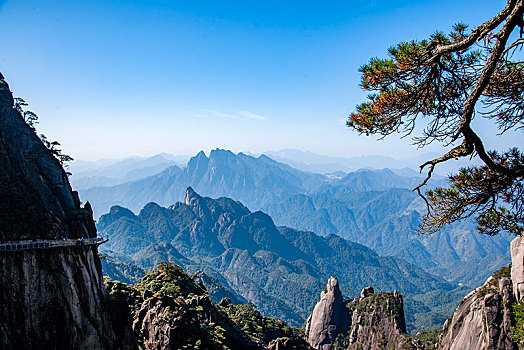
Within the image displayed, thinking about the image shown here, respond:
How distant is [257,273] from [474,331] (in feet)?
565

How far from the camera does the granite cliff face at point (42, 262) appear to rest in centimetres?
1678

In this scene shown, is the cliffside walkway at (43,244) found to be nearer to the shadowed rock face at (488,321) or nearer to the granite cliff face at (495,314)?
the granite cliff face at (495,314)

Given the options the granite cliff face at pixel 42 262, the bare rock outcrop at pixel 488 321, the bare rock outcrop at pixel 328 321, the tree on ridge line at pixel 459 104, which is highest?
the tree on ridge line at pixel 459 104

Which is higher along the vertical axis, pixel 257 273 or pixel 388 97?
pixel 388 97

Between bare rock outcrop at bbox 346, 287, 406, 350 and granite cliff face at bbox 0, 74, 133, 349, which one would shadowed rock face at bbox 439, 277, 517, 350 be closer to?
bare rock outcrop at bbox 346, 287, 406, 350

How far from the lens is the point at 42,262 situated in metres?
18.5

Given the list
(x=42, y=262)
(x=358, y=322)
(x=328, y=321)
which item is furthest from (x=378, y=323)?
(x=42, y=262)

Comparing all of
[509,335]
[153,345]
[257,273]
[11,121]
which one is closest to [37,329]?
[153,345]

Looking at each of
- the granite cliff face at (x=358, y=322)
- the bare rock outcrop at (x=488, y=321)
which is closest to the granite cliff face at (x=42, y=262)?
the bare rock outcrop at (x=488, y=321)

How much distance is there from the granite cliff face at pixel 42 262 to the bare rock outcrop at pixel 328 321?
5283 cm

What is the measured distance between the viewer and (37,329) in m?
17.2

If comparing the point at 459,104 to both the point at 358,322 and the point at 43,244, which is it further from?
the point at 358,322

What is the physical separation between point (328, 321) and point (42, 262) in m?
61.6

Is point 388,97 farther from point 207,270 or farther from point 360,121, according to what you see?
point 207,270
